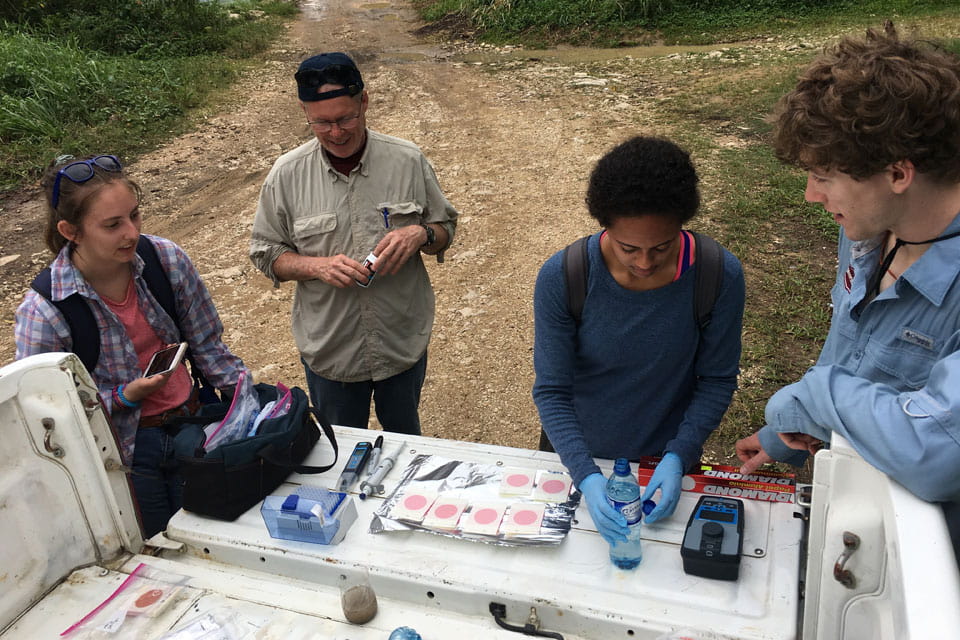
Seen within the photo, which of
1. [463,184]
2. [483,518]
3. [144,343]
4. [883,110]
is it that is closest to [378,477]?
[483,518]

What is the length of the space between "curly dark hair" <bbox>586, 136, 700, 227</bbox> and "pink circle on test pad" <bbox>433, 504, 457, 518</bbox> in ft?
2.62

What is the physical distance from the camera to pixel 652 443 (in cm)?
207

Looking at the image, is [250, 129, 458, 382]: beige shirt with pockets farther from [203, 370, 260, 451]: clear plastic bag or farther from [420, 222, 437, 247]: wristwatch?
[203, 370, 260, 451]: clear plastic bag

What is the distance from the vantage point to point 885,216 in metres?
1.44

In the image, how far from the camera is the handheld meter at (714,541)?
158 cm

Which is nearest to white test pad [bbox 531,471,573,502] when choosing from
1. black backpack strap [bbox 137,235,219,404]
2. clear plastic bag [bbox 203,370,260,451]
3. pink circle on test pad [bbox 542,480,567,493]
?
pink circle on test pad [bbox 542,480,567,493]

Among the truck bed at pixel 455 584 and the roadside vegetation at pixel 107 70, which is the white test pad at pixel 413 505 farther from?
the roadside vegetation at pixel 107 70

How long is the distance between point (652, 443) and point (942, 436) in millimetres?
983

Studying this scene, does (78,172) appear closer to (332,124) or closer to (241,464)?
(332,124)

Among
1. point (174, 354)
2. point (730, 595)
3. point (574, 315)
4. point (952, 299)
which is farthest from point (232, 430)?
point (952, 299)

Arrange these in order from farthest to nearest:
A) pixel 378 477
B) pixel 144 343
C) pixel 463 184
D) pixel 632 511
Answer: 1. pixel 463 184
2. pixel 144 343
3. pixel 378 477
4. pixel 632 511

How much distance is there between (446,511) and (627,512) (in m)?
0.47

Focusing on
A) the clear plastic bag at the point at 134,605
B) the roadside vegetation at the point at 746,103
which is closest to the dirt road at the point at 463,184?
the roadside vegetation at the point at 746,103

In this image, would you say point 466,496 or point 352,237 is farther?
point 352,237
